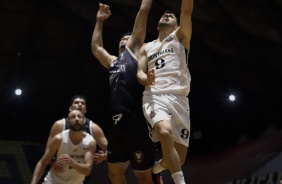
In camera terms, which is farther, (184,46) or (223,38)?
(223,38)

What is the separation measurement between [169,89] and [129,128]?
0.54 m

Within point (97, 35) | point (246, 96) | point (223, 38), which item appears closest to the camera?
point (97, 35)

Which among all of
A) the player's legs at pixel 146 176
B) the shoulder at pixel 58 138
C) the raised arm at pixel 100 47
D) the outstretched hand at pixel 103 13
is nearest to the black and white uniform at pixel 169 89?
the player's legs at pixel 146 176

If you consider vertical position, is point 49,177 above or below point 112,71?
below

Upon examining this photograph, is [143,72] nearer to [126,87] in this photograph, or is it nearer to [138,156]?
[126,87]

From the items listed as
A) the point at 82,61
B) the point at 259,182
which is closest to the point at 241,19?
the point at 259,182

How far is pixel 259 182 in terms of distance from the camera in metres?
10.1

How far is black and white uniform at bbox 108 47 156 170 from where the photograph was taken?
5203 millimetres

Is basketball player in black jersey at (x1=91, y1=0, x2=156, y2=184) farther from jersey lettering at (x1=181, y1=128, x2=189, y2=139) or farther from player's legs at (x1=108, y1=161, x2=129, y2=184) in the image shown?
jersey lettering at (x1=181, y1=128, x2=189, y2=139)

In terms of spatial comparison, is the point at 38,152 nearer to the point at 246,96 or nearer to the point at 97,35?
the point at 246,96

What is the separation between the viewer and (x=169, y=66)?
5.21 m

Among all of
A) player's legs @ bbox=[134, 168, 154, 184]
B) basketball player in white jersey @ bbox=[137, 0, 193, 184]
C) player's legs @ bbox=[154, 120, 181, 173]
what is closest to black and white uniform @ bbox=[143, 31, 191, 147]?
basketball player in white jersey @ bbox=[137, 0, 193, 184]

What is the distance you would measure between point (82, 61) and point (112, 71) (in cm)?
1310

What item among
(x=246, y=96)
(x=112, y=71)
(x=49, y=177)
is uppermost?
(x=246, y=96)
